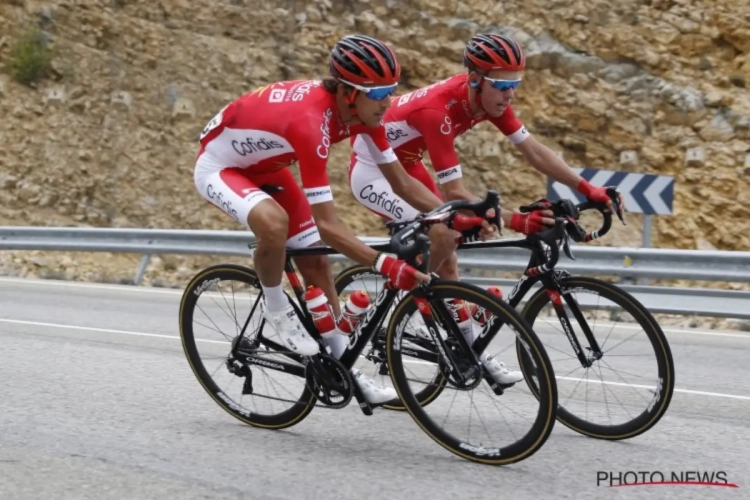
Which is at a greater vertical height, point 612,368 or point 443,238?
point 443,238

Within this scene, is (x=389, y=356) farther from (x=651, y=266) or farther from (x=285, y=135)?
(x=651, y=266)

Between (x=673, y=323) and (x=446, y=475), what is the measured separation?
26.4ft

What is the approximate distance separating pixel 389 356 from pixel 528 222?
3.23 ft

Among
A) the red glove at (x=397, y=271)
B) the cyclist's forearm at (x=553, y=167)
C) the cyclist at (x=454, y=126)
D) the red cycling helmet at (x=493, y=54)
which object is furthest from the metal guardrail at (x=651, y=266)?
the red glove at (x=397, y=271)

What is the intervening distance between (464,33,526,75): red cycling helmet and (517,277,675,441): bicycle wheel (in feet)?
4.42

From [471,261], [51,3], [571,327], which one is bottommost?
[51,3]

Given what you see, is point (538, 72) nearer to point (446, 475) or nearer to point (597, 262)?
point (597, 262)

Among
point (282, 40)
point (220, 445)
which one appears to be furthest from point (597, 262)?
point (282, 40)

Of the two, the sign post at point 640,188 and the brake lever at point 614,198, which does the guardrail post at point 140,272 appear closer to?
the sign post at point 640,188

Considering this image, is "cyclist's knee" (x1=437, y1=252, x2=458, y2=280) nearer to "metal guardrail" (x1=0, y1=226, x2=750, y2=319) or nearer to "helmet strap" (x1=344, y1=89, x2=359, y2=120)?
"helmet strap" (x1=344, y1=89, x2=359, y2=120)

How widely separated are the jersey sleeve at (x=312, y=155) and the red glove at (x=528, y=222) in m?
0.95

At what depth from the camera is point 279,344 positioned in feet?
18.3

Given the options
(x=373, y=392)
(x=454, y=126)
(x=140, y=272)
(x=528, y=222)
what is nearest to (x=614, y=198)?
(x=528, y=222)

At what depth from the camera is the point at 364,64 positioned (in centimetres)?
495
